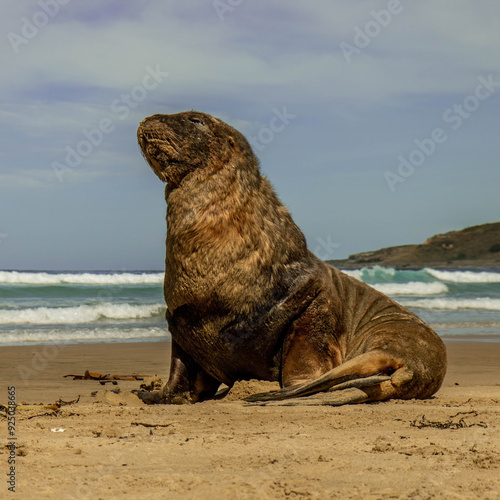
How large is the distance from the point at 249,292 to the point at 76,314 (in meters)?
12.1

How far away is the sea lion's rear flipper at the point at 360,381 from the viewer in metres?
4.75

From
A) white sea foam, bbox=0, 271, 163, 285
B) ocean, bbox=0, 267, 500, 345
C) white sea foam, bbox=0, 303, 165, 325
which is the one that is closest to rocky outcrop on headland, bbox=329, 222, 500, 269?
white sea foam, bbox=0, 271, 163, 285

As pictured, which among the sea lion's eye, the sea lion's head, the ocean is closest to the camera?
the sea lion's head

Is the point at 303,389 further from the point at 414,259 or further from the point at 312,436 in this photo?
the point at 414,259

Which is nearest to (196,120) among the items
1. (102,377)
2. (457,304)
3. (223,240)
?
(223,240)

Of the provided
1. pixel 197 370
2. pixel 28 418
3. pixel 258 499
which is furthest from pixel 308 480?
pixel 197 370

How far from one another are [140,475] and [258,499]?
0.56m

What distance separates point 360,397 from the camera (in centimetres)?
475

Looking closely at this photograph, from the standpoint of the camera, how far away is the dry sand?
8.86 feet

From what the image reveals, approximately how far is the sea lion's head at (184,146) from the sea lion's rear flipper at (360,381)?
1.63 metres

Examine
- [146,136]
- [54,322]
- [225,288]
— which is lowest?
[54,322]

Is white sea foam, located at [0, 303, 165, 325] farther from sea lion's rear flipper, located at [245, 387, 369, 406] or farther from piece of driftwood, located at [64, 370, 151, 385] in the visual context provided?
sea lion's rear flipper, located at [245, 387, 369, 406]

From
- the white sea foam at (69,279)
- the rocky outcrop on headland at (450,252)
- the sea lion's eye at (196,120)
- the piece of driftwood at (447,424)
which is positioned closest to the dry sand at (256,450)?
the piece of driftwood at (447,424)

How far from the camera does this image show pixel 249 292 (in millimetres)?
5023
